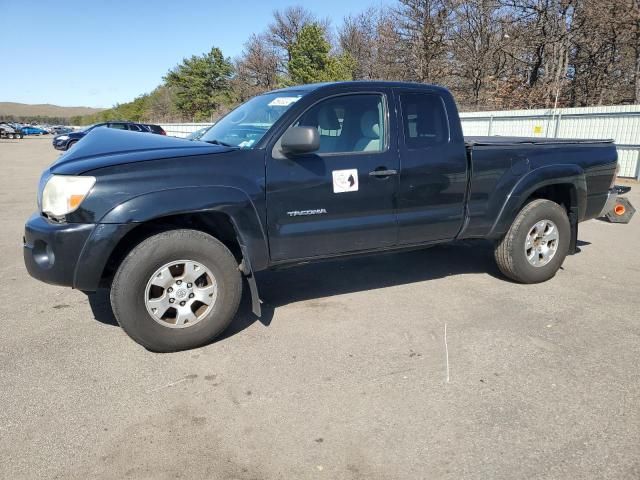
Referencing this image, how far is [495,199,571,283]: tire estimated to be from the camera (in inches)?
187

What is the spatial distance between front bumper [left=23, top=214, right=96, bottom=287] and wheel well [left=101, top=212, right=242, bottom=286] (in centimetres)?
25

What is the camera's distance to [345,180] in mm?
3783

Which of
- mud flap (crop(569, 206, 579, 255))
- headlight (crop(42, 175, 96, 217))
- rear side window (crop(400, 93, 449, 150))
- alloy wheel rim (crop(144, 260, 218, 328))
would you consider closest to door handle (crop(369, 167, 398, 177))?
rear side window (crop(400, 93, 449, 150))

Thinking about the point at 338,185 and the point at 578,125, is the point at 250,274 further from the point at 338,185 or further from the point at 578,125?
the point at 578,125

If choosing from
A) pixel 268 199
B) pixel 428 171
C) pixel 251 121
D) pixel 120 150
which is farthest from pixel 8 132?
pixel 428 171

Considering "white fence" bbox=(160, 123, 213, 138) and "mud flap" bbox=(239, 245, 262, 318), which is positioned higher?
"white fence" bbox=(160, 123, 213, 138)

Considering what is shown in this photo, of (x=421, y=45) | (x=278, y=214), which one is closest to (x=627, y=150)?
(x=278, y=214)

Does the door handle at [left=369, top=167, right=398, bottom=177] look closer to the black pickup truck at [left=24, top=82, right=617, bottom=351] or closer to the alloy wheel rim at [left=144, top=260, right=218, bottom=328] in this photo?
the black pickup truck at [left=24, top=82, right=617, bottom=351]

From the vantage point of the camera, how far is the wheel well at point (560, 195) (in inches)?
197

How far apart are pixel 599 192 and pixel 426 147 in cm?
236

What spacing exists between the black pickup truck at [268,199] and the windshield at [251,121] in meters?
0.02

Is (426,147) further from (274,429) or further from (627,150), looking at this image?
Result: (627,150)

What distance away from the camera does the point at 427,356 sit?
3.43m

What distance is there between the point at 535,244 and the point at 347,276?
6.38 feet
